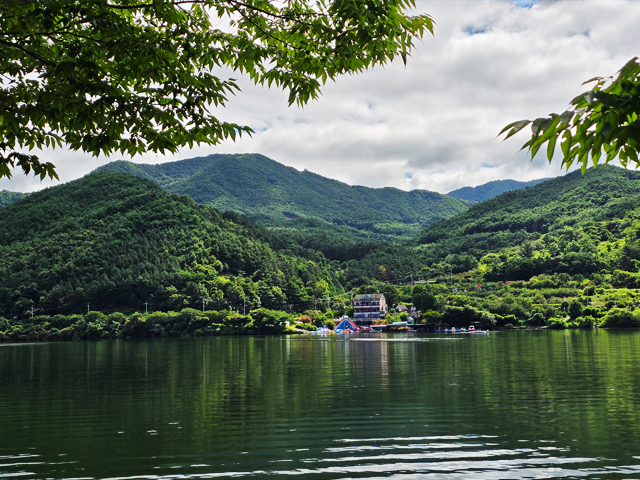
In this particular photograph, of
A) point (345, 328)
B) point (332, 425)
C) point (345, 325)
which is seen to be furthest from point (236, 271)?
point (332, 425)

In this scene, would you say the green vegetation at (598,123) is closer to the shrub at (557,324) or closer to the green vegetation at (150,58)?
the green vegetation at (150,58)

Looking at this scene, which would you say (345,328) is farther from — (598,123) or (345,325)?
(598,123)

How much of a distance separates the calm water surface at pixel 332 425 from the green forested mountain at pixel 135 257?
104m

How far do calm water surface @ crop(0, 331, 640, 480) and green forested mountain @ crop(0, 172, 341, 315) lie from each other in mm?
103870

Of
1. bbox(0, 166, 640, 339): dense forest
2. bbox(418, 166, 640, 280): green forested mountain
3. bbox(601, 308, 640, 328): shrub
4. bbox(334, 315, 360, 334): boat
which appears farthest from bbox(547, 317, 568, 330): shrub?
bbox(418, 166, 640, 280): green forested mountain

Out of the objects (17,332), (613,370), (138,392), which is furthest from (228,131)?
(17,332)

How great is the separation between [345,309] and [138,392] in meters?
124

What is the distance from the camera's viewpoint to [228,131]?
6930mm

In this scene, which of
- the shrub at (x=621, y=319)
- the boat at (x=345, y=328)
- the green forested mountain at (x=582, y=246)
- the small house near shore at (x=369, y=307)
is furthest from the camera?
the small house near shore at (x=369, y=307)

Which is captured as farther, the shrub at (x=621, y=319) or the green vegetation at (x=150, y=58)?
the shrub at (x=621, y=319)

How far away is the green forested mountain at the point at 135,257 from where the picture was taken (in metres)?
129

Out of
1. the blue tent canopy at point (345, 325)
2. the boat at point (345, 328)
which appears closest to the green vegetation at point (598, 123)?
the boat at point (345, 328)

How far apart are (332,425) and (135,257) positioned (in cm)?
13795

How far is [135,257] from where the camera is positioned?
472 ft
